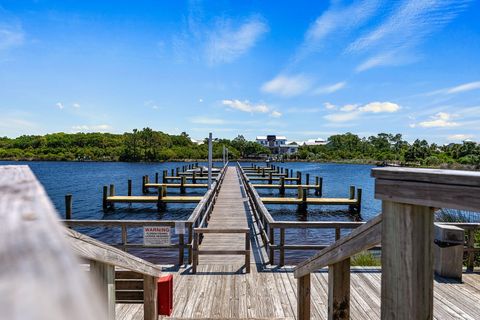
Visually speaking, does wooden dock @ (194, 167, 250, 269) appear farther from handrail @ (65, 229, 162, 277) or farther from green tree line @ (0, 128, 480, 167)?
green tree line @ (0, 128, 480, 167)

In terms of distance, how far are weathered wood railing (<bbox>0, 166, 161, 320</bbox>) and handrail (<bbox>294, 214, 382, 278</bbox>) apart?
1260mm

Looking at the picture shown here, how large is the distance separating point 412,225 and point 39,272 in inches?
49.9

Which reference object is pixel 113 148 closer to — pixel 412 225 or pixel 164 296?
pixel 164 296

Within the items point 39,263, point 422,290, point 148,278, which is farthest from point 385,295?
point 148,278

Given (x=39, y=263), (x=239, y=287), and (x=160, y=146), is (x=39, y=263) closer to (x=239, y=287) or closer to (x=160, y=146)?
(x=239, y=287)

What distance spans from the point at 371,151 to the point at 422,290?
128530mm

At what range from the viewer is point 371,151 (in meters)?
120

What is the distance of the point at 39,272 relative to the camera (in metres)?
0.43

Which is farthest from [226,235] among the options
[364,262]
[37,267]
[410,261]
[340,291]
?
[37,267]

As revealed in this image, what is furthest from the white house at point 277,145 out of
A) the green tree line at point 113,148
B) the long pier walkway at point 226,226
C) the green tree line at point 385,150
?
the long pier walkway at point 226,226

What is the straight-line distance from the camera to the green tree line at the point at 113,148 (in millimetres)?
106000

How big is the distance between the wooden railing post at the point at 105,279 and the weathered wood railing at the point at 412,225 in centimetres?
140

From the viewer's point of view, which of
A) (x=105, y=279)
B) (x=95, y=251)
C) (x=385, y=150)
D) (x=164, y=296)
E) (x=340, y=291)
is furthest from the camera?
(x=385, y=150)

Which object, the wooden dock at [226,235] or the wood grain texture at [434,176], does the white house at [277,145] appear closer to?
the wooden dock at [226,235]
